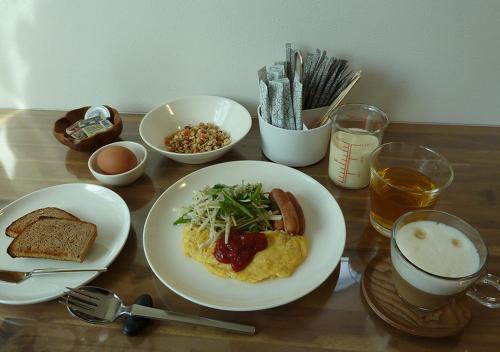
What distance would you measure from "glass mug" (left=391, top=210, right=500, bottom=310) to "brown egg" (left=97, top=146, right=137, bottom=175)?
89 centimetres

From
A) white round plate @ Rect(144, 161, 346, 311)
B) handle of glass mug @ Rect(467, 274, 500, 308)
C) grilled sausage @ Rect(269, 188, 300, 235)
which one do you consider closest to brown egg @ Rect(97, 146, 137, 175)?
white round plate @ Rect(144, 161, 346, 311)

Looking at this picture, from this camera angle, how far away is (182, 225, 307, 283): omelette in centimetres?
91

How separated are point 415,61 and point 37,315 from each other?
1.42 meters

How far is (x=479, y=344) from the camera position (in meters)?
0.79

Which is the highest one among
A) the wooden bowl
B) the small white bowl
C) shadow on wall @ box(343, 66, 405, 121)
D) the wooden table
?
shadow on wall @ box(343, 66, 405, 121)

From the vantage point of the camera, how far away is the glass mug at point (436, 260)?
0.75 m

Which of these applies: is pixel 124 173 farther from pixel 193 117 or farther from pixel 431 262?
pixel 431 262

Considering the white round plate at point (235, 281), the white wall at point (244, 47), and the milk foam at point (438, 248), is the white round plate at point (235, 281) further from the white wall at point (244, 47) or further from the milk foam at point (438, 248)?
the white wall at point (244, 47)

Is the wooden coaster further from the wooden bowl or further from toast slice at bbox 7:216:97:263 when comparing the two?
the wooden bowl

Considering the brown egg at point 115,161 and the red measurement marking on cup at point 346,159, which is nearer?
the red measurement marking on cup at point 346,159

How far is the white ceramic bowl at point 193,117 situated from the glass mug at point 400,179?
0.51 meters

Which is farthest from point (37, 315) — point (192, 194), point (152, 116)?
point (152, 116)

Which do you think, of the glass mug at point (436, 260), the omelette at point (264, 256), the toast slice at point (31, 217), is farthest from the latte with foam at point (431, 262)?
the toast slice at point (31, 217)

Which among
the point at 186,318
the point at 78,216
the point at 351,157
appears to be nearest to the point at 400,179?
the point at 351,157
